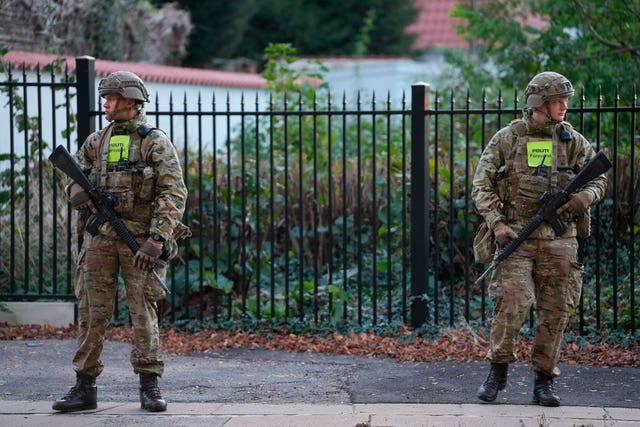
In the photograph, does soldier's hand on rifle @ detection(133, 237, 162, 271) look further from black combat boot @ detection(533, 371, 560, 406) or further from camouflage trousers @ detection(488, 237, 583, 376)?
black combat boot @ detection(533, 371, 560, 406)

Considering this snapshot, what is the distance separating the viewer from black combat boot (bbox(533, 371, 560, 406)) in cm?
547

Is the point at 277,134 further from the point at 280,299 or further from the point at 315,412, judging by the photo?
the point at 315,412

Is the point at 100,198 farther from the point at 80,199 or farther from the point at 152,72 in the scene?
the point at 152,72

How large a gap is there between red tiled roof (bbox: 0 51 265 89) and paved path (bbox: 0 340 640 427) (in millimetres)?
4591

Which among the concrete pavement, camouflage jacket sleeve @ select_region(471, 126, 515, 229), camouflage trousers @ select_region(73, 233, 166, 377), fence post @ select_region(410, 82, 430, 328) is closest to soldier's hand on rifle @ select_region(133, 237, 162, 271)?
camouflage trousers @ select_region(73, 233, 166, 377)

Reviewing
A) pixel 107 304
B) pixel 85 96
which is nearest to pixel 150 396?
pixel 107 304

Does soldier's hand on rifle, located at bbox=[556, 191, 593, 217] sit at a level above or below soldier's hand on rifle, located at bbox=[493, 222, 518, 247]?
above

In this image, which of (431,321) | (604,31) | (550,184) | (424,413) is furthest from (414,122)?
(604,31)

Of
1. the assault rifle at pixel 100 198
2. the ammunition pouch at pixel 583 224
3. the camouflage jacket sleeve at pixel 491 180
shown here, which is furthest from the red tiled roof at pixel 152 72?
the ammunition pouch at pixel 583 224

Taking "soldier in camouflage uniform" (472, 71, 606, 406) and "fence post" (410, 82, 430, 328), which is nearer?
"soldier in camouflage uniform" (472, 71, 606, 406)

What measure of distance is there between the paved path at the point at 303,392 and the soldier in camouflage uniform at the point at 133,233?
0.22 m

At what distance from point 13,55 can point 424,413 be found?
25.4 feet

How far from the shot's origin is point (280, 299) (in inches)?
337

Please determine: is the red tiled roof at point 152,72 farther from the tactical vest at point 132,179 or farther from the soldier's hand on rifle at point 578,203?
the soldier's hand on rifle at point 578,203
